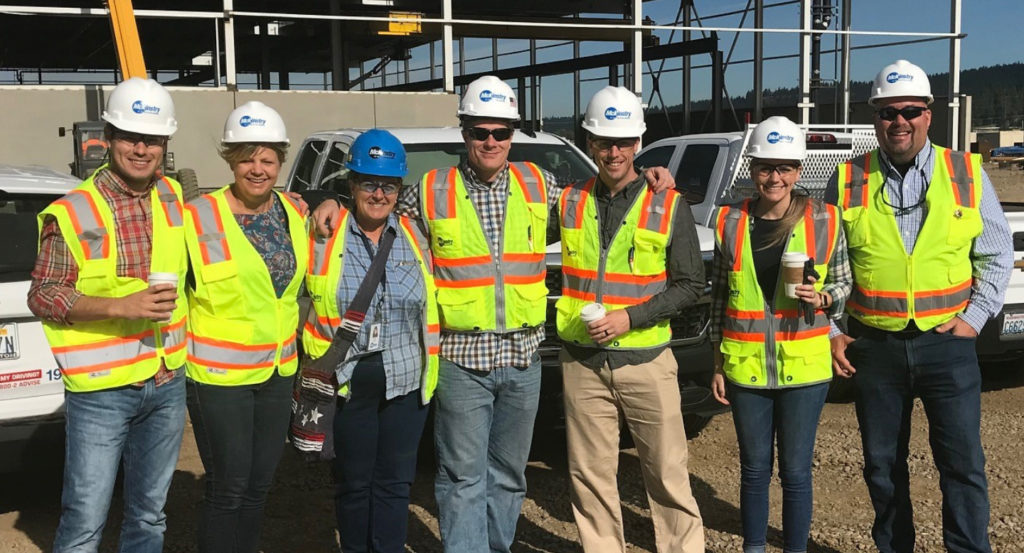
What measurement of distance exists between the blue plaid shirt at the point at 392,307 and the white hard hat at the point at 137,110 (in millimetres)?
776

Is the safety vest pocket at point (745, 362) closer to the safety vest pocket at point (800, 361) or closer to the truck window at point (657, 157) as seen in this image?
the safety vest pocket at point (800, 361)

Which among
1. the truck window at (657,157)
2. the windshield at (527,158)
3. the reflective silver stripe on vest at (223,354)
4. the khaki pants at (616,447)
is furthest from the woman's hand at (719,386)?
the truck window at (657,157)

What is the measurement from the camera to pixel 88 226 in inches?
128

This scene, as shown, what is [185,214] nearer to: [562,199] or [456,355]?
[456,355]

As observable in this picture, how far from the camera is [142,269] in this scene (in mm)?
3350

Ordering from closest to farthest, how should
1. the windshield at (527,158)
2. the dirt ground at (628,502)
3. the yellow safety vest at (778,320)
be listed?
1. the yellow safety vest at (778,320)
2. the dirt ground at (628,502)
3. the windshield at (527,158)

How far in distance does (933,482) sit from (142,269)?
4.44 m

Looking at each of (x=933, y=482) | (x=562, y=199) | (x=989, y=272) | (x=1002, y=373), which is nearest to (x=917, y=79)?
(x=989, y=272)

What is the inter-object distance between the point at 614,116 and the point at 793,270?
35.9 inches

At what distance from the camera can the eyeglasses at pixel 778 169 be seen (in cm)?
394

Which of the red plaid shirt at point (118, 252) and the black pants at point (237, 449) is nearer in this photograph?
the red plaid shirt at point (118, 252)

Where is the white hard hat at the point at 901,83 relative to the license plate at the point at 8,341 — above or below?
above

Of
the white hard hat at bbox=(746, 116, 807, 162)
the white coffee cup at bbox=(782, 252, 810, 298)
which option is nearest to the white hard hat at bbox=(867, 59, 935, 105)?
the white hard hat at bbox=(746, 116, 807, 162)

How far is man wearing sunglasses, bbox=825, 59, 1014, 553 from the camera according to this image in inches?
156
